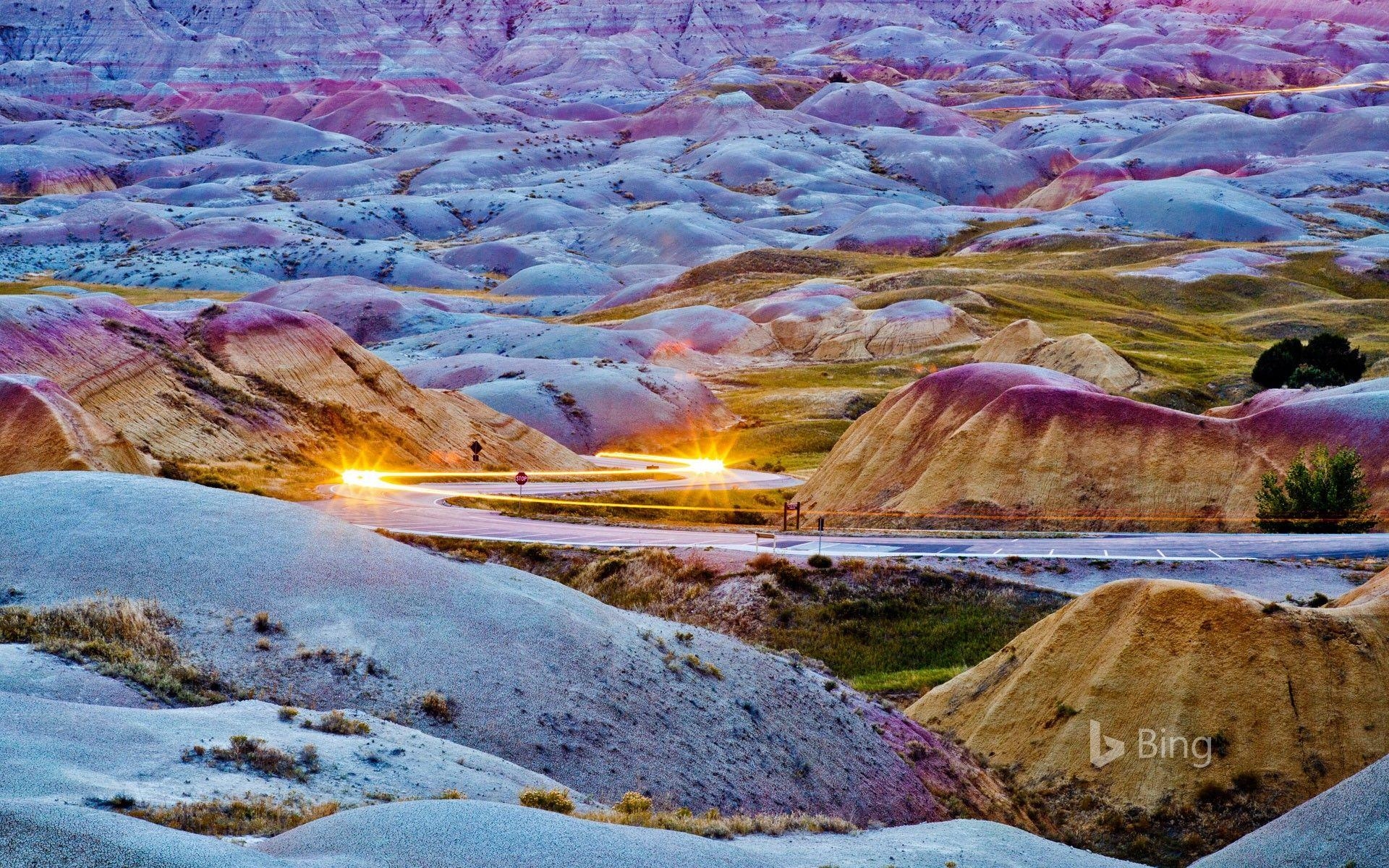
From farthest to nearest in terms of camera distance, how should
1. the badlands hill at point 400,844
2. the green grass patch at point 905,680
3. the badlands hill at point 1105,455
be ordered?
the badlands hill at point 1105,455, the green grass patch at point 905,680, the badlands hill at point 400,844

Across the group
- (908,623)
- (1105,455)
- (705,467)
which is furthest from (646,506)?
(908,623)

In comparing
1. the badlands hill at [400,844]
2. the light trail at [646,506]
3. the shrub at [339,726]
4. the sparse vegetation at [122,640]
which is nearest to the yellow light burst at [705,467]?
the light trail at [646,506]

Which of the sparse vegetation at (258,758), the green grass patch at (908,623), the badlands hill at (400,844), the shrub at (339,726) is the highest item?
the badlands hill at (400,844)

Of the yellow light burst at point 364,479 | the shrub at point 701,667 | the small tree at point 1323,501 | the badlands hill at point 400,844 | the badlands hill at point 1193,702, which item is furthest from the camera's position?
the yellow light burst at point 364,479

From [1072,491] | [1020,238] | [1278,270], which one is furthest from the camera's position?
[1020,238]

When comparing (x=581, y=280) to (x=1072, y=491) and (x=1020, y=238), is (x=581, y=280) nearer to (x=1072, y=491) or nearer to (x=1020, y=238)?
(x=1020, y=238)

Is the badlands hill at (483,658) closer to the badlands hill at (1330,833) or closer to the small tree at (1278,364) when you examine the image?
the badlands hill at (1330,833)

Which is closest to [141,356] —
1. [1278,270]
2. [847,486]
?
[847,486]
